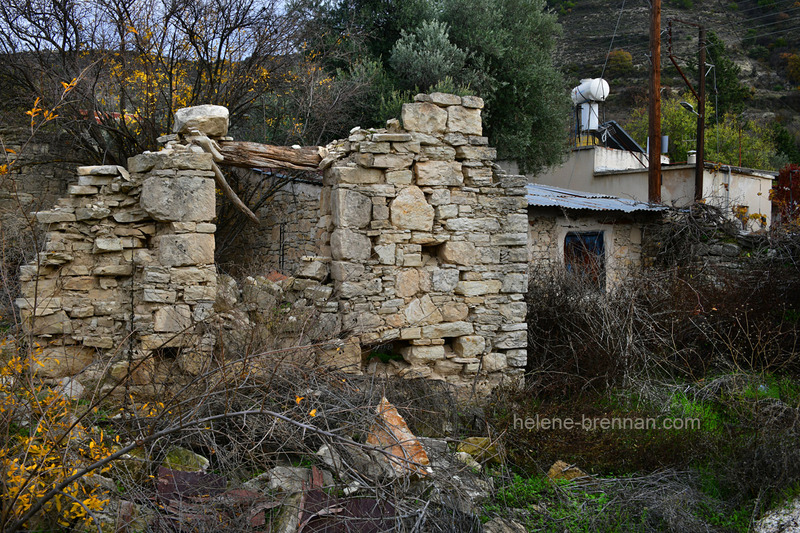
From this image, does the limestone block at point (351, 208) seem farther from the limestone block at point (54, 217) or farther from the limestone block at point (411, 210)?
the limestone block at point (54, 217)

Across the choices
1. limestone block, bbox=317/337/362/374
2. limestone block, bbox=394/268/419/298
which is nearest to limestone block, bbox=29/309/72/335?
limestone block, bbox=317/337/362/374

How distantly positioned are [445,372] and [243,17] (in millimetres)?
7531

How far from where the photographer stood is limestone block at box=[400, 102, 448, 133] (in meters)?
6.10

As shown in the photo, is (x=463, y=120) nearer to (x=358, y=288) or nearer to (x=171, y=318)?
(x=358, y=288)

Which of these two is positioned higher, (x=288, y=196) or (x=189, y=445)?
(x=288, y=196)

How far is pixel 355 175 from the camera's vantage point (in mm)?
5945

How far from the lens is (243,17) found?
1080cm

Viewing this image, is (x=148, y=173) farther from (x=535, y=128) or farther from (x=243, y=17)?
(x=535, y=128)

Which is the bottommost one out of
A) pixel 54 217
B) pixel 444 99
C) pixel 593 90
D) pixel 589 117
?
pixel 54 217

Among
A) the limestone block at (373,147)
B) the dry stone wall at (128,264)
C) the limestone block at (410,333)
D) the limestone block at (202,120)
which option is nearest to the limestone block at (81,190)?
the dry stone wall at (128,264)

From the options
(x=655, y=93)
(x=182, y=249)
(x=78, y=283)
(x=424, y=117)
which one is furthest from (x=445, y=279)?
(x=655, y=93)

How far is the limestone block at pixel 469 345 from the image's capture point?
633 cm

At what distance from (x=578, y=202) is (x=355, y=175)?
6.50m

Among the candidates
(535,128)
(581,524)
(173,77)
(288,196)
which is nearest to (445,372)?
(581,524)
